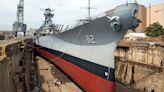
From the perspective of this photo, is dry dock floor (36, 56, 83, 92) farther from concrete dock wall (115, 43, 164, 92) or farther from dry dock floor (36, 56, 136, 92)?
concrete dock wall (115, 43, 164, 92)

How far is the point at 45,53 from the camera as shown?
21.6 metres

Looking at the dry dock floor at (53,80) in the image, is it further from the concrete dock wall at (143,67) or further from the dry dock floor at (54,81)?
the concrete dock wall at (143,67)

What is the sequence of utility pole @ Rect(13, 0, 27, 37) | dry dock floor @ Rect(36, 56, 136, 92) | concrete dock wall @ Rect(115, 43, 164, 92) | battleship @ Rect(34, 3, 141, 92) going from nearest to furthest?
battleship @ Rect(34, 3, 141, 92), dry dock floor @ Rect(36, 56, 136, 92), concrete dock wall @ Rect(115, 43, 164, 92), utility pole @ Rect(13, 0, 27, 37)

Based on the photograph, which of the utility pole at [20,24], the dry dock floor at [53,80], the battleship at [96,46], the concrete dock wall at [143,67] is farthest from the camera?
the utility pole at [20,24]

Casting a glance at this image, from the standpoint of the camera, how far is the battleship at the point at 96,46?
13430 mm

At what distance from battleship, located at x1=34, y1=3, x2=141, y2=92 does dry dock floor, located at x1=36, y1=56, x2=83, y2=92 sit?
461mm

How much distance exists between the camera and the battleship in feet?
44.1

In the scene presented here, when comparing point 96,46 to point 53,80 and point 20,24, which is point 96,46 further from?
point 20,24

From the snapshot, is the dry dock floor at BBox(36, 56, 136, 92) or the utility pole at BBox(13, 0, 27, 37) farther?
the utility pole at BBox(13, 0, 27, 37)

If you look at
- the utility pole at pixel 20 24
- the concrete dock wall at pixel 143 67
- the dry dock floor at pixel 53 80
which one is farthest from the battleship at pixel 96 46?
the utility pole at pixel 20 24

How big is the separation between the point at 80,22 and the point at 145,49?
1263 cm

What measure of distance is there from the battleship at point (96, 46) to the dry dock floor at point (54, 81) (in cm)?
46

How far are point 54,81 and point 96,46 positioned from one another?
10.4 feet

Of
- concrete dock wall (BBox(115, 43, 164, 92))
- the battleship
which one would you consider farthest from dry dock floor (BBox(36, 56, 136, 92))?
concrete dock wall (BBox(115, 43, 164, 92))
